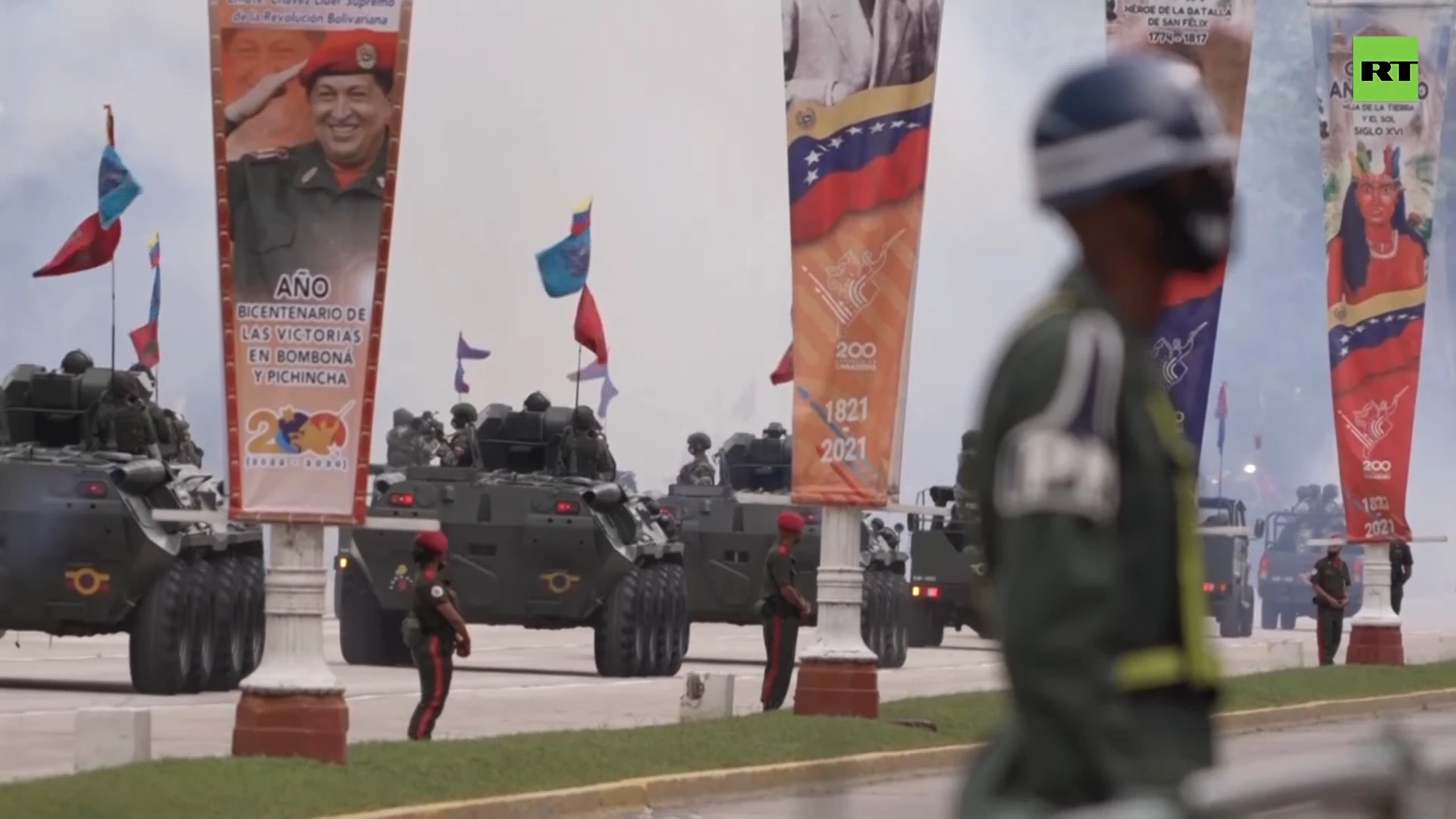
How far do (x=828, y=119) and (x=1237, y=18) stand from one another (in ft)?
14.9

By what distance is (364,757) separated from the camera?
1395cm

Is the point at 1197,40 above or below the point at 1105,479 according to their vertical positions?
above

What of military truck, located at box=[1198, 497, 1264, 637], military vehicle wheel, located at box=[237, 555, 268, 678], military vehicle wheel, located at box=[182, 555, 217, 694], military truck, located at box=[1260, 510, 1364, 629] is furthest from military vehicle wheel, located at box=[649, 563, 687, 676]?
military truck, located at box=[1260, 510, 1364, 629]

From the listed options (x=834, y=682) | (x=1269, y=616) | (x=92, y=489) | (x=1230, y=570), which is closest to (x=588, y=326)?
(x=92, y=489)

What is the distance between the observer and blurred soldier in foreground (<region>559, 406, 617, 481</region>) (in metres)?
28.0

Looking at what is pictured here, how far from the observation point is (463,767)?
561 inches

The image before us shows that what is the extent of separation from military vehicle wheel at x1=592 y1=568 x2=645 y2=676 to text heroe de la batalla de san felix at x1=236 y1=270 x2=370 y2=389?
43.5ft

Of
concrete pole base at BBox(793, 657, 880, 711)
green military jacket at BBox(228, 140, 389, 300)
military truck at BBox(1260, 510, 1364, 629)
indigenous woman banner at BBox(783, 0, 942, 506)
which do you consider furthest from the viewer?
military truck at BBox(1260, 510, 1364, 629)

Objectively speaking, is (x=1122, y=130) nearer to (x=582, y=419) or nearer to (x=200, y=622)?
(x=200, y=622)

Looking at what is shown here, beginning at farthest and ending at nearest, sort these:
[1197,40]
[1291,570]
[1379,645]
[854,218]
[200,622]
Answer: [1291,570] < [1379,645] < [200,622] < [1197,40] < [854,218]

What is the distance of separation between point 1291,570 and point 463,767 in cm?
4001

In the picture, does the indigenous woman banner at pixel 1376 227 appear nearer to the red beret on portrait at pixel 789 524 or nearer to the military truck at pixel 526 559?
the military truck at pixel 526 559

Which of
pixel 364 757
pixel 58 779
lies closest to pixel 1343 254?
pixel 364 757

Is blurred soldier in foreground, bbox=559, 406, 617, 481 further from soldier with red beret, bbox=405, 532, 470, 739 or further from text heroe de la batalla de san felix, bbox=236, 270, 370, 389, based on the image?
text heroe de la batalla de san felix, bbox=236, 270, 370, 389
